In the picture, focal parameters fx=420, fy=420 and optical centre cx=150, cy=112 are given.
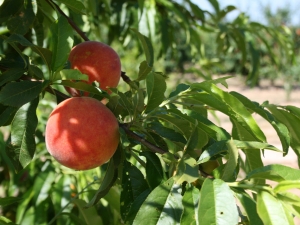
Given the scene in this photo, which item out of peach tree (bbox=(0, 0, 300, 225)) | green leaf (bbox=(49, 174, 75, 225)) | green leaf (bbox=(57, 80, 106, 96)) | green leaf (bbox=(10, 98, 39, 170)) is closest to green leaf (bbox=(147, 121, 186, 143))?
peach tree (bbox=(0, 0, 300, 225))

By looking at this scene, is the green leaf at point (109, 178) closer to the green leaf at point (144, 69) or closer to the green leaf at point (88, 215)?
the green leaf at point (144, 69)

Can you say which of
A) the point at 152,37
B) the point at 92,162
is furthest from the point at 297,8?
the point at 92,162

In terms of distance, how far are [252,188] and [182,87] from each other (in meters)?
0.25

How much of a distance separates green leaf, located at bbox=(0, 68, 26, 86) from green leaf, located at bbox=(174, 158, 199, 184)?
1.07ft

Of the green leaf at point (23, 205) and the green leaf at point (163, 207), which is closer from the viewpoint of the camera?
the green leaf at point (163, 207)

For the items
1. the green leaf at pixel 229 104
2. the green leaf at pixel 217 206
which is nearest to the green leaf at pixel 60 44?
the green leaf at pixel 229 104

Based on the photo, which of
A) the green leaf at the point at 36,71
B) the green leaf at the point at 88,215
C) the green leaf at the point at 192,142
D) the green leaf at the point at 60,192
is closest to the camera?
the green leaf at the point at 192,142

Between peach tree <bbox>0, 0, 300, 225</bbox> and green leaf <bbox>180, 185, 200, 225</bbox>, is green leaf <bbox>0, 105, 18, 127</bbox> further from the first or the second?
green leaf <bbox>180, 185, 200, 225</bbox>

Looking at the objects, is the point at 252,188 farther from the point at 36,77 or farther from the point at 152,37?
the point at 152,37

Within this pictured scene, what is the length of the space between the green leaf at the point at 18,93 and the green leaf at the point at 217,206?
12.9 inches

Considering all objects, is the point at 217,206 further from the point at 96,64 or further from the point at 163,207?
the point at 96,64

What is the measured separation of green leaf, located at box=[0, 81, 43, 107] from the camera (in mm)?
676

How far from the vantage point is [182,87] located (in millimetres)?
741

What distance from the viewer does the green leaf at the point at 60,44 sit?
0.69 m
